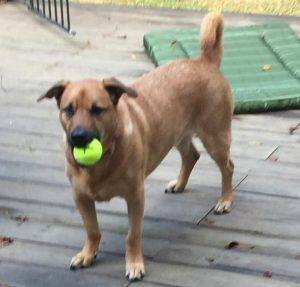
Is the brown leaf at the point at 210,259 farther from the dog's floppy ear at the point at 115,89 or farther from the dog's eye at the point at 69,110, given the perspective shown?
the dog's eye at the point at 69,110

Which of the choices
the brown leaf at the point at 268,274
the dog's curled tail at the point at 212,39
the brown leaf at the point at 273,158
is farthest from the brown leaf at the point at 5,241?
the brown leaf at the point at 273,158

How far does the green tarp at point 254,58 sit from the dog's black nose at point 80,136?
288cm

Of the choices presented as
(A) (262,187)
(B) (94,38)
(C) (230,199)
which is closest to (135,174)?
(C) (230,199)

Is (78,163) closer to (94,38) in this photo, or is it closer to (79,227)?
(79,227)

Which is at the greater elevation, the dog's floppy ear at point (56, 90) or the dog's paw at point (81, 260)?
the dog's floppy ear at point (56, 90)

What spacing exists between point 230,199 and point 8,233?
1.28 m

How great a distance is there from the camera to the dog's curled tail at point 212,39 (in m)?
4.51

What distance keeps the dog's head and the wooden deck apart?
0.78 m

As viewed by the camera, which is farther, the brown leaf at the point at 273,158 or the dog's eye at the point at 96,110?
the brown leaf at the point at 273,158

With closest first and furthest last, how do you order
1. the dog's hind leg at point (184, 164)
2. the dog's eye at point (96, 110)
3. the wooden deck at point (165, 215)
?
1. the dog's eye at point (96, 110)
2. the wooden deck at point (165, 215)
3. the dog's hind leg at point (184, 164)

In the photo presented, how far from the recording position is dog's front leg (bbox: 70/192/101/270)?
3.88 meters

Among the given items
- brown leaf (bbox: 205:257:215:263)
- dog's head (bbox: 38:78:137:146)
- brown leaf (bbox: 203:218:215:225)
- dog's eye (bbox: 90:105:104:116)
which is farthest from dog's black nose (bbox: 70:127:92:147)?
brown leaf (bbox: 203:218:215:225)

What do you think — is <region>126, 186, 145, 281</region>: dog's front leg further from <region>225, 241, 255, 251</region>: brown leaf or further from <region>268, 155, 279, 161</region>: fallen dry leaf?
<region>268, 155, 279, 161</region>: fallen dry leaf

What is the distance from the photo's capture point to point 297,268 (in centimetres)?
384
